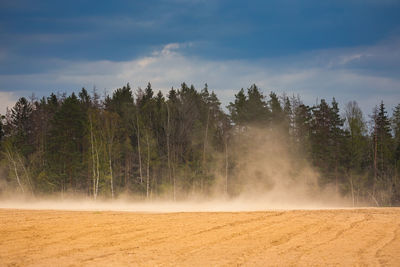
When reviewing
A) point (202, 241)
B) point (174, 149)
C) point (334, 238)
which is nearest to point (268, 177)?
point (174, 149)

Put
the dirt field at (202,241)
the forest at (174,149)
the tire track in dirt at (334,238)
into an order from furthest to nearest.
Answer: the forest at (174,149)
the tire track in dirt at (334,238)
the dirt field at (202,241)

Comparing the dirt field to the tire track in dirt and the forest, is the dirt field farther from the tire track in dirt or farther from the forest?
the forest

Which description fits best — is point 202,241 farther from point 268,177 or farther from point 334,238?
point 268,177

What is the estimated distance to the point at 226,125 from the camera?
5116cm

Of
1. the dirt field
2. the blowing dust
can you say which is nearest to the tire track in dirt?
the dirt field

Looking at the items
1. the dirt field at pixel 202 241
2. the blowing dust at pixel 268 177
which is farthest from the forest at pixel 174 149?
the dirt field at pixel 202 241

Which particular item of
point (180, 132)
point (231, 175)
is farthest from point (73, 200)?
point (231, 175)

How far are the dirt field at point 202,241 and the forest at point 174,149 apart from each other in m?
27.7

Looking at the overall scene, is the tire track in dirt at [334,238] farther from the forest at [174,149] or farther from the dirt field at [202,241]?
the forest at [174,149]

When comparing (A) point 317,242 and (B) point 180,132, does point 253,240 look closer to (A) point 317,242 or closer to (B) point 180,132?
(A) point 317,242

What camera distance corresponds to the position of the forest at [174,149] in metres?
44.4

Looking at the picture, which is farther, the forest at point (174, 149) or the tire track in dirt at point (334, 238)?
the forest at point (174, 149)

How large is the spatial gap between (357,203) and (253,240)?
38.6 metres

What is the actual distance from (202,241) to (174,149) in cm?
3668
